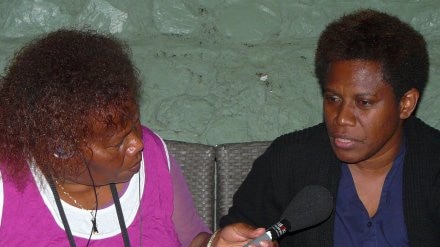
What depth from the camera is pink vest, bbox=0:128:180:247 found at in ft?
6.54

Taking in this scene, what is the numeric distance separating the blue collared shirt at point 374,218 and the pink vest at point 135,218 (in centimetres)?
55

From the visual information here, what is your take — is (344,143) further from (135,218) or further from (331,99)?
(135,218)

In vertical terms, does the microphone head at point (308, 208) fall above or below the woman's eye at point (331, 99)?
below

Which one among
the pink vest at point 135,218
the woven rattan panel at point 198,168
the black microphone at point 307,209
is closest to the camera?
the black microphone at point 307,209

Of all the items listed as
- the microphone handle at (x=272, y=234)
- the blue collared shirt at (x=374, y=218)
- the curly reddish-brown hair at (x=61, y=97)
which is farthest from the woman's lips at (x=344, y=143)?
the curly reddish-brown hair at (x=61, y=97)

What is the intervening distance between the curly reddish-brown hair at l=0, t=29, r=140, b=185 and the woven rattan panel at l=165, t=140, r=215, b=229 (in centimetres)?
62

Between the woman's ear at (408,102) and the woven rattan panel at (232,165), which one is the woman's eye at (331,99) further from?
the woven rattan panel at (232,165)

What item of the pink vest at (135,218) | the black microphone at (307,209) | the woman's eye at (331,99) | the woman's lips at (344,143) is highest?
the woman's eye at (331,99)

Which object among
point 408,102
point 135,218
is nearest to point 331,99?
point 408,102

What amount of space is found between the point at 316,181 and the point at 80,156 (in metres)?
0.78

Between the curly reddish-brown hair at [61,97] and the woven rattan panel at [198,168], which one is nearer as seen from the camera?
the curly reddish-brown hair at [61,97]

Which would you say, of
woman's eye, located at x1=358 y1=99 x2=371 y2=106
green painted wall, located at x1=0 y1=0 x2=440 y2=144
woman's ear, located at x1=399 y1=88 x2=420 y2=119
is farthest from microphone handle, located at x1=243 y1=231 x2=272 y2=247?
green painted wall, located at x1=0 y1=0 x2=440 y2=144

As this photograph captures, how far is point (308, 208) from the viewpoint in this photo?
6.04ft

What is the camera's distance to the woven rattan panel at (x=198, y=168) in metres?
2.52
